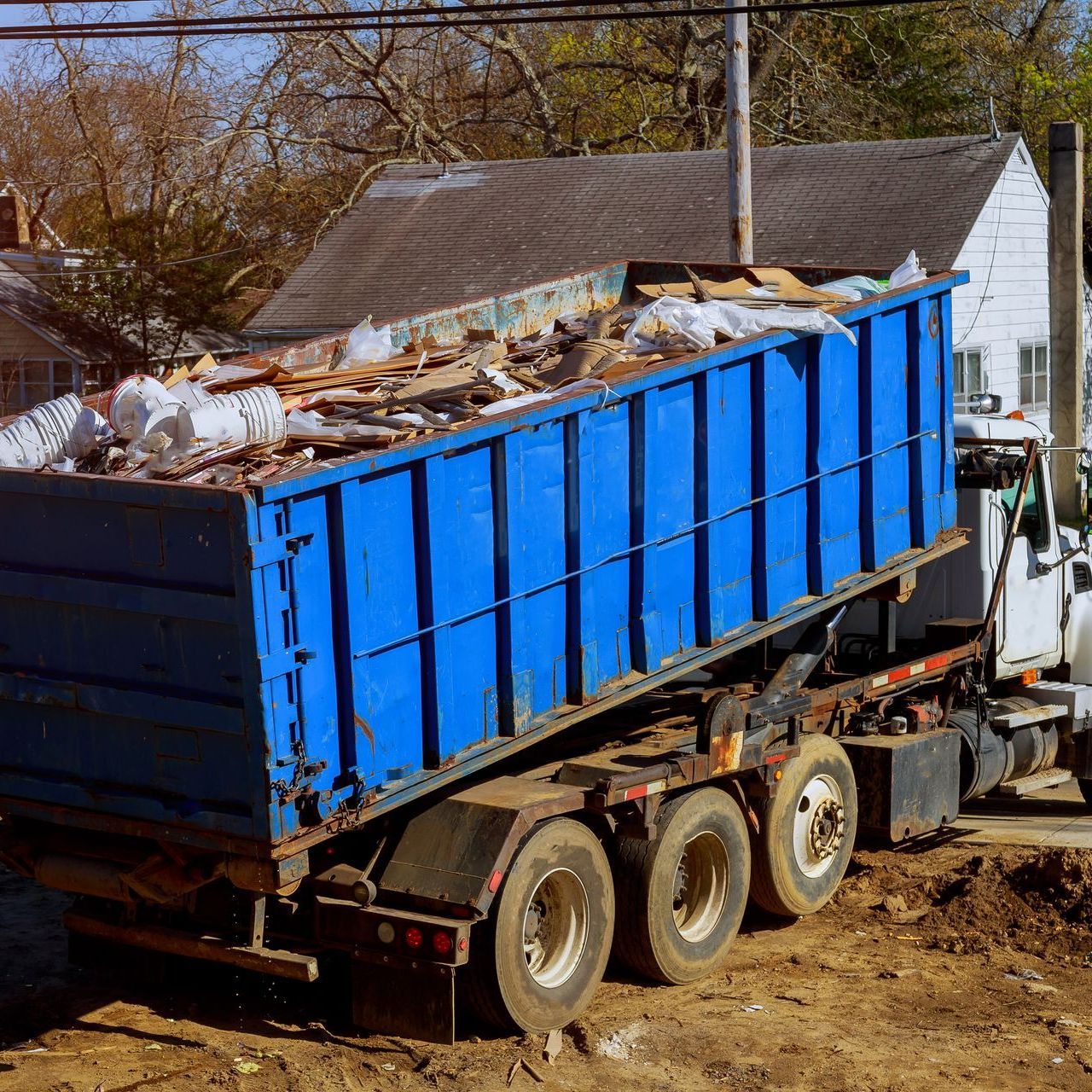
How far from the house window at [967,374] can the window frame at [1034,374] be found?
1.23 meters

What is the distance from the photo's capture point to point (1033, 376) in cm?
2239

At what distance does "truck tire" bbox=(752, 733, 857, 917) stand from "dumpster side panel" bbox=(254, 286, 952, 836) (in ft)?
2.80

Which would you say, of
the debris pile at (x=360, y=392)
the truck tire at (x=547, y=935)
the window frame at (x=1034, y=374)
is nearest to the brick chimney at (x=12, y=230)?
the window frame at (x=1034, y=374)

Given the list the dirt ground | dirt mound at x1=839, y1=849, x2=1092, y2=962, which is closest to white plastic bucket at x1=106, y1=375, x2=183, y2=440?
the dirt ground

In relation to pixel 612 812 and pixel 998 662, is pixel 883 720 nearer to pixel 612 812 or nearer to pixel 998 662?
pixel 998 662

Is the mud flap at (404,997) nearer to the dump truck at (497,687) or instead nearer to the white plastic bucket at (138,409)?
the dump truck at (497,687)

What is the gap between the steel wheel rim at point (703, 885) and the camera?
25.2 ft

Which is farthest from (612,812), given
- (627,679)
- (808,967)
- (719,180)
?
(719,180)

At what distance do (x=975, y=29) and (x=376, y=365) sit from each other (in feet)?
95.4

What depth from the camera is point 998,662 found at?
980 centimetres

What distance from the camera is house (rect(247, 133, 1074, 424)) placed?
2053 centimetres

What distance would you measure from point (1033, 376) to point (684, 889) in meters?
16.5

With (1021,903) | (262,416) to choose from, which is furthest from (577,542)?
(1021,903)

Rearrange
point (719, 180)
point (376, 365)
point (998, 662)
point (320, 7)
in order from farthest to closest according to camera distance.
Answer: point (320, 7) < point (719, 180) < point (998, 662) < point (376, 365)
